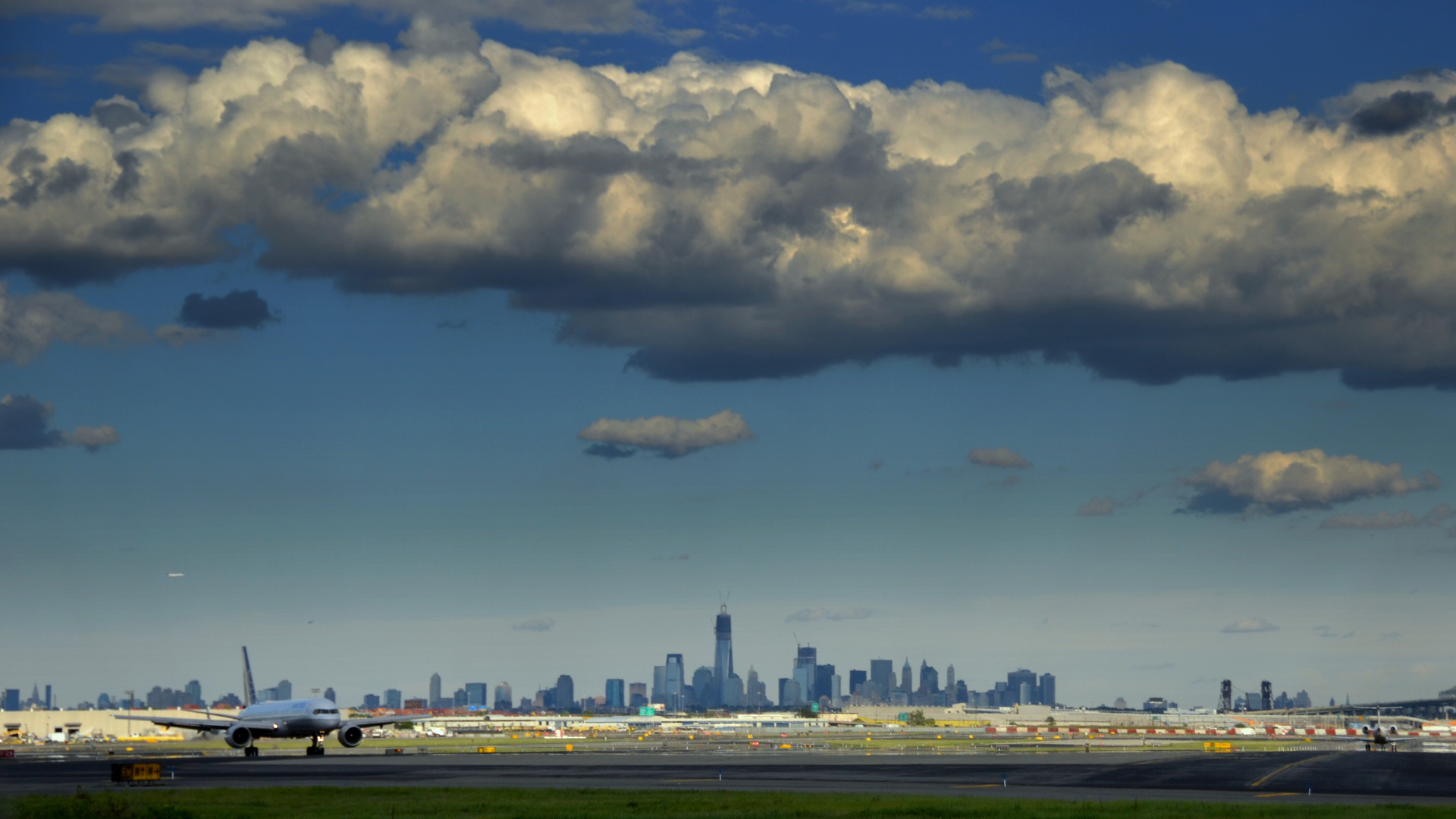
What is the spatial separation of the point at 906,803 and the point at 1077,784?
75.9 feet

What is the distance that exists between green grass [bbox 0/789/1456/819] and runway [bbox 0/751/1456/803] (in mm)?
5513

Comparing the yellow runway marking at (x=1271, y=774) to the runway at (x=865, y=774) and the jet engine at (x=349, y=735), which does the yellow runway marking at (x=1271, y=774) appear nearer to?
the runway at (x=865, y=774)

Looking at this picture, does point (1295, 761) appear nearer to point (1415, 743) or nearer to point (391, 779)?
point (391, 779)

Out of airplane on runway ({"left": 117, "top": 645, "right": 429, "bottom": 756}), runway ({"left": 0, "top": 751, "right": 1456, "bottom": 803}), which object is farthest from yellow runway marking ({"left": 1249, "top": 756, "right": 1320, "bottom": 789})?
airplane on runway ({"left": 117, "top": 645, "right": 429, "bottom": 756})

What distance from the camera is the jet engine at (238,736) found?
5044 inches

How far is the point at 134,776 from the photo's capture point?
279ft

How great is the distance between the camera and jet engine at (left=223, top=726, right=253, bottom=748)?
128125mm

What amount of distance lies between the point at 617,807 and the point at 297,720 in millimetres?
74892

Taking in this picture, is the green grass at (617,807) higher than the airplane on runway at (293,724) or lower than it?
higher

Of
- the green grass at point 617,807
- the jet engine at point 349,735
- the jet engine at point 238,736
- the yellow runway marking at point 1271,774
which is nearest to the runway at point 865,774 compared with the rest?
the yellow runway marking at point 1271,774

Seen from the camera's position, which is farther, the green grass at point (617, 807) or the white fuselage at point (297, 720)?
the white fuselage at point (297, 720)

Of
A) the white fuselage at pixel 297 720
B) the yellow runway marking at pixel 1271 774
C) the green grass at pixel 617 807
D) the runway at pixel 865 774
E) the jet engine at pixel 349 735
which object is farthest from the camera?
the jet engine at pixel 349 735

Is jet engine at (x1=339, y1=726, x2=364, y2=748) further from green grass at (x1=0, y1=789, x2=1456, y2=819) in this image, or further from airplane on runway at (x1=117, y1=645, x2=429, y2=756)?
green grass at (x1=0, y1=789, x2=1456, y2=819)

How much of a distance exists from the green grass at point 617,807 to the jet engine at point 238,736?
56.6 m
